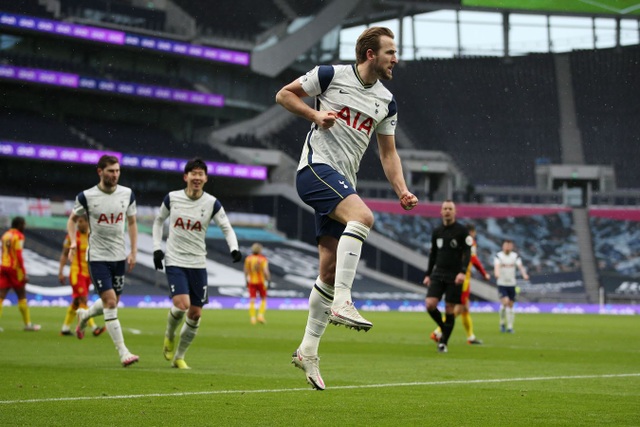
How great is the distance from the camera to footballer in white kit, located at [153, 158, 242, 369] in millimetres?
12328

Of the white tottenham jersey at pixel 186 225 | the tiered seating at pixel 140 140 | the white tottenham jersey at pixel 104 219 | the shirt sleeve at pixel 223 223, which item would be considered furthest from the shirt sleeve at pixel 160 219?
the tiered seating at pixel 140 140

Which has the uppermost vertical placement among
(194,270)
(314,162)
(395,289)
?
(314,162)

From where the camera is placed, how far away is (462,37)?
222 ft

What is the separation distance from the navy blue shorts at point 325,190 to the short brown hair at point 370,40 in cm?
90

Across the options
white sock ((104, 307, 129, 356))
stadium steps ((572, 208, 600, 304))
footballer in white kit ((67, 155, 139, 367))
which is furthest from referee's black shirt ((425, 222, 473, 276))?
stadium steps ((572, 208, 600, 304))

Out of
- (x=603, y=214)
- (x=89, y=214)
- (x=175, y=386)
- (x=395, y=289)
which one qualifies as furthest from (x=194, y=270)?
(x=603, y=214)

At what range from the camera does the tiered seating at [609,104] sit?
63.3m

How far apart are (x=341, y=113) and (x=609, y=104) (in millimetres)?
60337

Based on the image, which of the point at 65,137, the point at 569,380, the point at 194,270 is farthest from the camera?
the point at 65,137

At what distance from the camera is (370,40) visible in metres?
7.47

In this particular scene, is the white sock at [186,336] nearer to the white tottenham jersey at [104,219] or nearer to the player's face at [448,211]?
the white tottenham jersey at [104,219]

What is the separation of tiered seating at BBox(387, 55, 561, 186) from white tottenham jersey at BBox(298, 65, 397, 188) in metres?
56.2

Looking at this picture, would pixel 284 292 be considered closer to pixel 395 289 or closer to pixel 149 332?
pixel 395 289

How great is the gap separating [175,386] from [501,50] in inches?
2356
